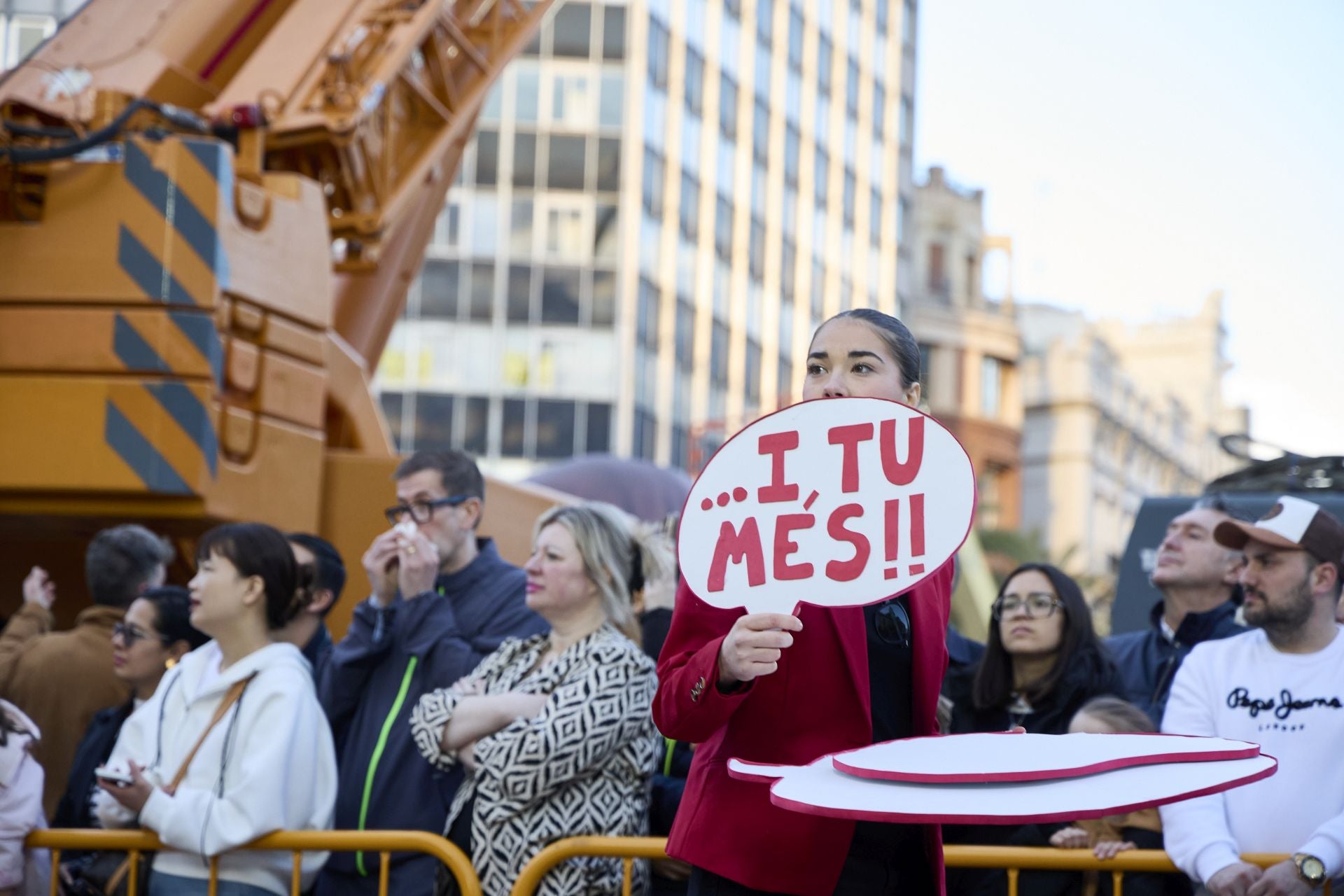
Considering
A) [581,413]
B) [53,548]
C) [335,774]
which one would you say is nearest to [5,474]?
[53,548]

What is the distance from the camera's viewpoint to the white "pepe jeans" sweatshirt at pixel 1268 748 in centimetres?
475

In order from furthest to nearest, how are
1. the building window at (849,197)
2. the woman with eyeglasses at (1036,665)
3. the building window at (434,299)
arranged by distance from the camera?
the building window at (849,197) < the building window at (434,299) < the woman with eyeglasses at (1036,665)

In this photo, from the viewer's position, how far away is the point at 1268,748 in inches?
197

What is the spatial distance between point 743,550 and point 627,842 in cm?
186

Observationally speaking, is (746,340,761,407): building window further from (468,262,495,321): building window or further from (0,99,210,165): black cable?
(0,99,210,165): black cable

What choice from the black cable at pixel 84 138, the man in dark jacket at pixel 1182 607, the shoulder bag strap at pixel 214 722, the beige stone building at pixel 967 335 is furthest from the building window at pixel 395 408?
the shoulder bag strap at pixel 214 722

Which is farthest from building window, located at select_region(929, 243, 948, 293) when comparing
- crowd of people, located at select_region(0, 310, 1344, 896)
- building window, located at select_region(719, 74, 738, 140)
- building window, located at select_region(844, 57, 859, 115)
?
crowd of people, located at select_region(0, 310, 1344, 896)

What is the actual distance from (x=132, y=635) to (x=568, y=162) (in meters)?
38.6

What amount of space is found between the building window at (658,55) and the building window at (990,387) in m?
18.3

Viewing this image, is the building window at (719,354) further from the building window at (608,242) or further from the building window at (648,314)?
the building window at (608,242)

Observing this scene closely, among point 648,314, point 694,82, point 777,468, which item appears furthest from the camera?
point 694,82

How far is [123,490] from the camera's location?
7.17 m

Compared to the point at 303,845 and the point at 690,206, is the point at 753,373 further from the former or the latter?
the point at 303,845

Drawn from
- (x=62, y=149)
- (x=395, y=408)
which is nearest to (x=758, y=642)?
(x=62, y=149)
